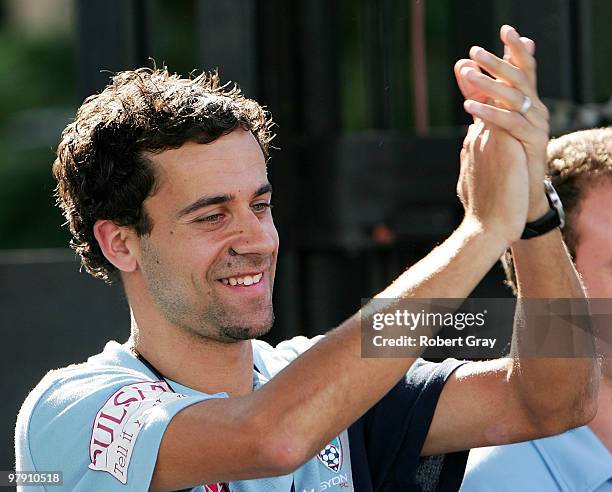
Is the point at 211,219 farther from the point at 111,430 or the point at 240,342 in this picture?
the point at 111,430

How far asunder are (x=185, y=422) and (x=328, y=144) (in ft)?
5.79

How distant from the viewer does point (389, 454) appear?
2352mm

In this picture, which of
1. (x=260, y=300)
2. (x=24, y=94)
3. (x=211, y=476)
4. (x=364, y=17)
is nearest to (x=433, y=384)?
(x=260, y=300)

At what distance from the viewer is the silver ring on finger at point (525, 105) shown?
1907 mm

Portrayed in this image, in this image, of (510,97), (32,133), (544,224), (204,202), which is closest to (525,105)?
(510,97)

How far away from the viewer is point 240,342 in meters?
2.33

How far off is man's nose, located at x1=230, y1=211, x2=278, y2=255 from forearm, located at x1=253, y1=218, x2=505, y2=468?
0.40 m

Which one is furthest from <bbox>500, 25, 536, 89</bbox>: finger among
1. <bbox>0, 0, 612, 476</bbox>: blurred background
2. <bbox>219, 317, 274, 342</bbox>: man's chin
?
<bbox>0, 0, 612, 476</bbox>: blurred background

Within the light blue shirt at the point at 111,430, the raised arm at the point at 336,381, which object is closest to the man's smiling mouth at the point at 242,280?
the light blue shirt at the point at 111,430

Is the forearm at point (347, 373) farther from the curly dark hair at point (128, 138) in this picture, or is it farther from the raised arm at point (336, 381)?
the curly dark hair at point (128, 138)

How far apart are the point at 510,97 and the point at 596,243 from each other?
27.8 inches

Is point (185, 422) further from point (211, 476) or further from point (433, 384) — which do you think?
point (433, 384)

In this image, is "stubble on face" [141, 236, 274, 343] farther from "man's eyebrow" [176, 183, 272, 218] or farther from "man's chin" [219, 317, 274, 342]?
"man's eyebrow" [176, 183, 272, 218]

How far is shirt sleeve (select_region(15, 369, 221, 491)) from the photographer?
1978 millimetres
